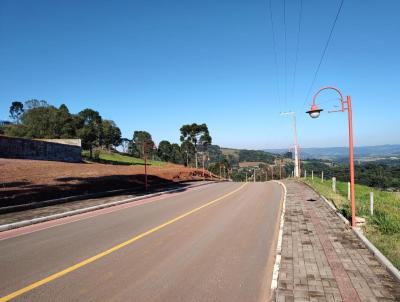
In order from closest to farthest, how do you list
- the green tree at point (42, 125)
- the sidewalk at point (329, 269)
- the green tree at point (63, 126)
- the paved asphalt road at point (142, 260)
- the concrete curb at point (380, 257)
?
the sidewalk at point (329, 269) < the paved asphalt road at point (142, 260) < the concrete curb at point (380, 257) < the green tree at point (42, 125) < the green tree at point (63, 126)

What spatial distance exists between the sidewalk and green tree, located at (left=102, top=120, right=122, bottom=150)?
104m

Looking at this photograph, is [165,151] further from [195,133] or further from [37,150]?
[37,150]

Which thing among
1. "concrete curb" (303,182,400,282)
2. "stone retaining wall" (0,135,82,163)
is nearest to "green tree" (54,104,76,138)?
"stone retaining wall" (0,135,82,163)

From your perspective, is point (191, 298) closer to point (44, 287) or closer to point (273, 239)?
point (44, 287)

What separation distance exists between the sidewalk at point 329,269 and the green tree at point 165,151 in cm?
11645

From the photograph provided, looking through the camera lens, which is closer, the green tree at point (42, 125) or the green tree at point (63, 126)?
the green tree at point (42, 125)

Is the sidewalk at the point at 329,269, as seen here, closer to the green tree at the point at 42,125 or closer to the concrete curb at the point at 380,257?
the concrete curb at the point at 380,257

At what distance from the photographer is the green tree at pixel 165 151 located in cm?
12675

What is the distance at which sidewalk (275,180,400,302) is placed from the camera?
583cm

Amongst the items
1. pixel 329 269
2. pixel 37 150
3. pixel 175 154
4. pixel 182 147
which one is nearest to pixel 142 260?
pixel 329 269

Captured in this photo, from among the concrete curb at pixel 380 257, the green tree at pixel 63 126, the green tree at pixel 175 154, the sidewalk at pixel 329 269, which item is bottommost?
the sidewalk at pixel 329 269

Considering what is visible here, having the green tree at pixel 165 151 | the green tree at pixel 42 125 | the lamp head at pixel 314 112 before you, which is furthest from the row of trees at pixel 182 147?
the lamp head at pixel 314 112

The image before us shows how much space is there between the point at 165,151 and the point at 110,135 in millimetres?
24012

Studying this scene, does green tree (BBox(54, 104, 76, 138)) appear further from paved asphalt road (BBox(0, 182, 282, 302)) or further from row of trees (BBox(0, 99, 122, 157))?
paved asphalt road (BBox(0, 182, 282, 302))
